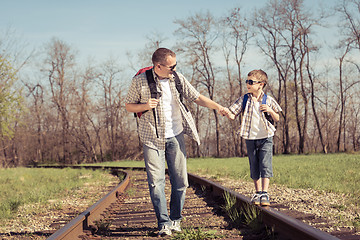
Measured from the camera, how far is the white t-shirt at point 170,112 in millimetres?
4168

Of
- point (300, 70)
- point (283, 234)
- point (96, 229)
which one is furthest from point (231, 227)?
point (300, 70)

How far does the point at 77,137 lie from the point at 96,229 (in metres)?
45.8

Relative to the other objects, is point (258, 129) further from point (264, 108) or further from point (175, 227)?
point (175, 227)

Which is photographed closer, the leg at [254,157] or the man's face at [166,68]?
the man's face at [166,68]

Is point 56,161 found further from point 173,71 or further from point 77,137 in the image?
point 173,71

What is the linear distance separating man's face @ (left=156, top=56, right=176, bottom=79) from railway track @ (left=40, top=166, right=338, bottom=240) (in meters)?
1.63

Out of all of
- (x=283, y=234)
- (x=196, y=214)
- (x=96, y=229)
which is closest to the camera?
(x=283, y=234)

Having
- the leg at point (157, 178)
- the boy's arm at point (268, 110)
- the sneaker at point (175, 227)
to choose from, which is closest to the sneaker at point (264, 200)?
the boy's arm at point (268, 110)

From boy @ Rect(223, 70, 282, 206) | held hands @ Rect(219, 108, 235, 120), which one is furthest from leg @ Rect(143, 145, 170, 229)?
boy @ Rect(223, 70, 282, 206)

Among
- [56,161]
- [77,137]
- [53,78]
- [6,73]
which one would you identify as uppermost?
[53,78]

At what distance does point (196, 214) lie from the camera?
5.39m

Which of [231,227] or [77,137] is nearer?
[231,227]

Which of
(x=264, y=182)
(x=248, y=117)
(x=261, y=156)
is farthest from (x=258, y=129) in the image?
(x=264, y=182)

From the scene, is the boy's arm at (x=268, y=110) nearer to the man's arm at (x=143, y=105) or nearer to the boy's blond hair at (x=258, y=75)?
the boy's blond hair at (x=258, y=75)
